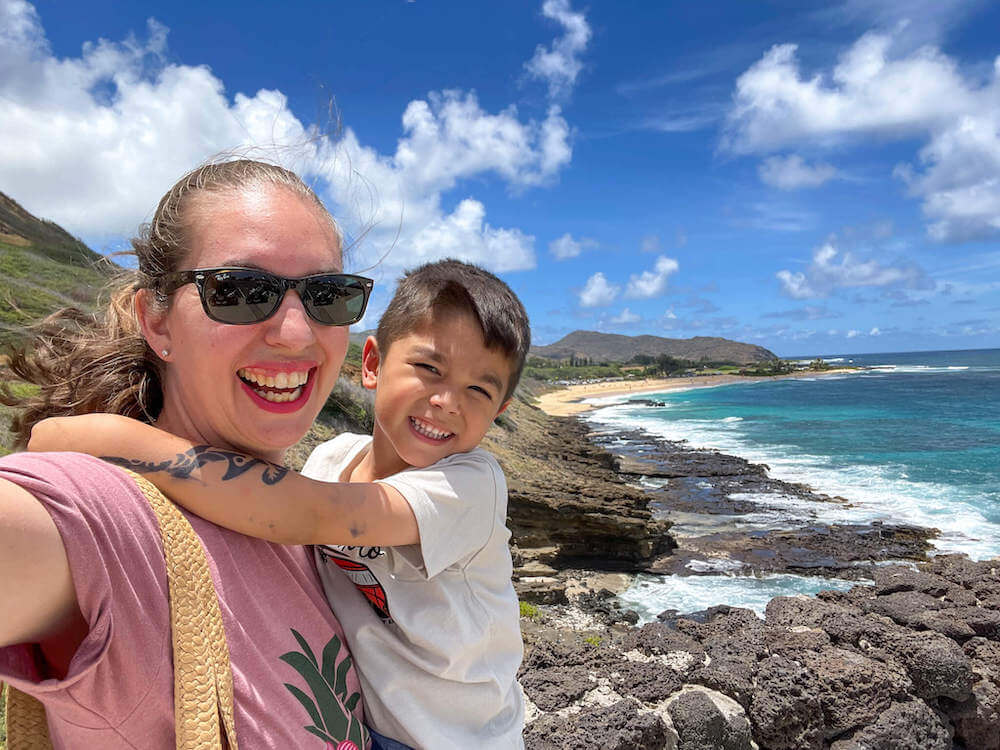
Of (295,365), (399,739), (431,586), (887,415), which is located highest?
(295,365)

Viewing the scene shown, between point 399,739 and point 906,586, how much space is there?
9.04 m

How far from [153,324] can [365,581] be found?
86 cm

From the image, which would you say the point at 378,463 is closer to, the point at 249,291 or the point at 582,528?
the point at 249,291

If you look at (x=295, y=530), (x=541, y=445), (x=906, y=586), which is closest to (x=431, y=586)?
(x=295, y=530)

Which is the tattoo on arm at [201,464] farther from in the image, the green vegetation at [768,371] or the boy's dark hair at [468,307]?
the green vegetation at [768,371]

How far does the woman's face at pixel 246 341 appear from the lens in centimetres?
148

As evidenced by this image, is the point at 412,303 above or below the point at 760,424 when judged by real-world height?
above

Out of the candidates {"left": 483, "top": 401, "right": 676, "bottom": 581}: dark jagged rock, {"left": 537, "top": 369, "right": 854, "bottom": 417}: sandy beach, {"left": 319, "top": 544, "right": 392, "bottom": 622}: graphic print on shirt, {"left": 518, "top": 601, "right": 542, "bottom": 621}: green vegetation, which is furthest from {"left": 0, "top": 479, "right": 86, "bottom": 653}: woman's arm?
{"left": 537, "top": 369, "right": 854, "bottom": 417}: sandy beach

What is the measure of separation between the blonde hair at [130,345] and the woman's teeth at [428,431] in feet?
2.50

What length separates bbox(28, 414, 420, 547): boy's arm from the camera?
1.37 meters

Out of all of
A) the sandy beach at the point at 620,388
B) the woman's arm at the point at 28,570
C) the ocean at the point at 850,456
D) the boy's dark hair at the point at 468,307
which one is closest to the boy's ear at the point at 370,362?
the boy's dark hair at the point at 468,307

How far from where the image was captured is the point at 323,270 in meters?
1.62

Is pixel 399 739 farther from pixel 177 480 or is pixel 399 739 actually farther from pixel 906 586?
pixel 906 586

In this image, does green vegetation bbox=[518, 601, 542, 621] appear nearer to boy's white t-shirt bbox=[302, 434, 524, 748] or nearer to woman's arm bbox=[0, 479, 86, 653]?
A: boy's white t-shirt bbox=[302, 434, 524, 748]
